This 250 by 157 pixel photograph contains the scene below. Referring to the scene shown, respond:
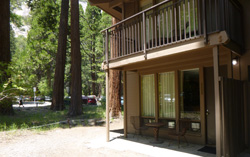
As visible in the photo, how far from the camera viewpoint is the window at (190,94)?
6734 millimetres

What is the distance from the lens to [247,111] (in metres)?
5.57

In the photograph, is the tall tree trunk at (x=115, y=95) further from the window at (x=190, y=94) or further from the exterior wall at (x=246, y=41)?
the exterior wall at (x=246, y=41)

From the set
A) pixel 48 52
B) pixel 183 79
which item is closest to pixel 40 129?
pixel 183 79

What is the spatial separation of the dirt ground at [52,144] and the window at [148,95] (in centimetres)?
201

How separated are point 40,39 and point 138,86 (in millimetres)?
26737

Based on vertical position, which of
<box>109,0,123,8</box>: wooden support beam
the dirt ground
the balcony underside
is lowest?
the dirt ground

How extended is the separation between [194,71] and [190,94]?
0.79m

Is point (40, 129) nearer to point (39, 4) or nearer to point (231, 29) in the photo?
point (231, 29)

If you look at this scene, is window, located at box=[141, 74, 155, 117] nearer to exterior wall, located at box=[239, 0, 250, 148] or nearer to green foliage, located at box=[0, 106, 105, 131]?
exterior wall, located at box=[239, 0, 250, 148]

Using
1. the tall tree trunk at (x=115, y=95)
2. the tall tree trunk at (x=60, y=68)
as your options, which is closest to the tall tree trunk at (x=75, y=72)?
the tall tree trunk at (x=115, y=95)

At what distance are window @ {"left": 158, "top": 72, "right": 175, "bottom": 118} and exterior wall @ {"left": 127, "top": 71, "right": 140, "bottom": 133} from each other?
3.63 feet

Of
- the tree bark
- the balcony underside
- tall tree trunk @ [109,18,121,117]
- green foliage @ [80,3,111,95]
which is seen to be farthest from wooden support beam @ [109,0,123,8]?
green foliage @ [80,3,111,95]

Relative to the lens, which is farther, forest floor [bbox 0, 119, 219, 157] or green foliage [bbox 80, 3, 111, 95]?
green foliage [bbox 80, 3, 111, 95]

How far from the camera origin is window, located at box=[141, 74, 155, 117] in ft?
26.3
